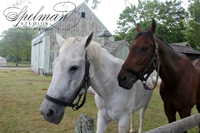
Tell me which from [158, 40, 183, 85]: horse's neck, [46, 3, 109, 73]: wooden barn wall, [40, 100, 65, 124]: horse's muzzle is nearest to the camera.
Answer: [40, 100, 65, 124]: horse's muzzle

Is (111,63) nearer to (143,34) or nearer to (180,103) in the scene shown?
(143,34)

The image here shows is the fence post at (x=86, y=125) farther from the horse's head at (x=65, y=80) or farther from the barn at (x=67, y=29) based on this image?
the barn at (x=67, y=29)

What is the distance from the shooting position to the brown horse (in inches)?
68.4

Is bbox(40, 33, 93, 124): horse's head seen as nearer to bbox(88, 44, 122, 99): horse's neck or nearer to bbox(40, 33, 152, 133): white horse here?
bbox(40, 33, 152, 133): white horse

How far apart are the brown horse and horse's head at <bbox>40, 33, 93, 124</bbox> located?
0.52 meters

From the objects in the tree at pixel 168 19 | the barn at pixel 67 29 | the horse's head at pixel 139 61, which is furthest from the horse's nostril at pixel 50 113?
the tree at pixel 168 19

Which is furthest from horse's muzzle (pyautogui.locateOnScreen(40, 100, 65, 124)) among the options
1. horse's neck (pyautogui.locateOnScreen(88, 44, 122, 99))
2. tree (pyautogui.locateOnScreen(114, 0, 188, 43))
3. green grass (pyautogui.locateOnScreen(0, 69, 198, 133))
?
tree (pyautogui.locateOnScreen(114, 0, 188, 43))

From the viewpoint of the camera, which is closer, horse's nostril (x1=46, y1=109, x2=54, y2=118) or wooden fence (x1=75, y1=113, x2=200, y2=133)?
wooden fence (x1=75, y1=113, x2=200, y2=133)

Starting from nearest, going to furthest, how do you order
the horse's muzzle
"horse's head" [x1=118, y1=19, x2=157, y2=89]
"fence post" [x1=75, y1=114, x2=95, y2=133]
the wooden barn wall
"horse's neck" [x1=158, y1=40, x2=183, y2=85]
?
"fence post" [x1=75, y1=114, x2=95, y2=133]
the horse's muzzle
"horse's head" [x1=118, y1=19, x2=157, y2=89]
"horse's neck" [x1=158, y1=40, x2=183, y2=85]
the wooden barn wall

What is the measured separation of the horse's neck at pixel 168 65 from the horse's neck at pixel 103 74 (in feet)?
2.23

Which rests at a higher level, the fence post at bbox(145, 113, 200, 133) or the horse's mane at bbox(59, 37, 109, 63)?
the horse's mane at bbox(59, 37, 109, 63)

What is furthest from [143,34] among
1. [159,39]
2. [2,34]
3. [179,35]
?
[2,34]

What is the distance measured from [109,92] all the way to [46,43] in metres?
13.0

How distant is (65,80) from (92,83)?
484 mm
